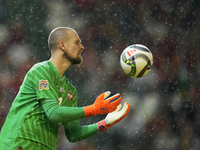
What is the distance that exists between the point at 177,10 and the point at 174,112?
256 cm

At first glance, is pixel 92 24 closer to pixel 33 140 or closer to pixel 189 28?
pixel 189 28

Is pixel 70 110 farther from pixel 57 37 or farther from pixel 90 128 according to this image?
pixel 57 37

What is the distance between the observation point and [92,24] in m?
7.06

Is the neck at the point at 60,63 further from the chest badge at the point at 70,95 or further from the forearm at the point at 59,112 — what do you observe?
the forearm at the point at 59,112

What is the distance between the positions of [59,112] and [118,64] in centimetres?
439

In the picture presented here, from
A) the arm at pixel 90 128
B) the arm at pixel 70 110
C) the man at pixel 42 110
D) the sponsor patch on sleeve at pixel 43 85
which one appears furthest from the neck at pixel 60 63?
the arm at pixel 90 128

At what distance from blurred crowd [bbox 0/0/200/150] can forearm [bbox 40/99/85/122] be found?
12.7ft

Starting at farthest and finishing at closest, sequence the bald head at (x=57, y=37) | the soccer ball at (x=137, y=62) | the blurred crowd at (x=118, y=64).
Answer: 1. the blurred crowd at (x=118, y=64)
2. the soccer ball at (x=137, y=62)
3. the bald head at (x=57, y=37)

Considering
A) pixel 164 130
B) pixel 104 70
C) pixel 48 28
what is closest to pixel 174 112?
pixel 164 130

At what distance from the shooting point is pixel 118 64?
6977mm

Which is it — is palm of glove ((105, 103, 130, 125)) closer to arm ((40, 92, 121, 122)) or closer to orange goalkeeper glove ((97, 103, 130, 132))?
orange goalkeeper glove ((97, 103, 130, 132))

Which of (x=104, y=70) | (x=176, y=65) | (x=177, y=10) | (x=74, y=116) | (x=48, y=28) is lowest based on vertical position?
(x=176, y=65)

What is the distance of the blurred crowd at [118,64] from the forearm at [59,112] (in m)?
3.87

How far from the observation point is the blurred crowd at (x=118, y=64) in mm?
6668
